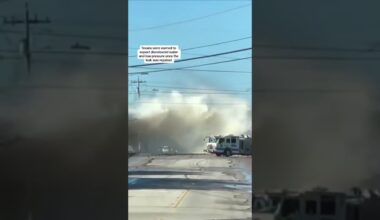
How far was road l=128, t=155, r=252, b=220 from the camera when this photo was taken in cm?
496

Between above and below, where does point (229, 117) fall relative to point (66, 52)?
below

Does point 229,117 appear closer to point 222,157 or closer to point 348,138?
point 222,157

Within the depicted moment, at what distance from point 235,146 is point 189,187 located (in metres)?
0.44

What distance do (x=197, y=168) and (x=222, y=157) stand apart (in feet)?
0.64

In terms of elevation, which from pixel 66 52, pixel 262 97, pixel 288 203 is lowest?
pixel 288 203

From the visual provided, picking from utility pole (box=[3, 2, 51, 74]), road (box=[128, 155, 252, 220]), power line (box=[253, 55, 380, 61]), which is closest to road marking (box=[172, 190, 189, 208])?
road (box=[128, 155, 252, 220])

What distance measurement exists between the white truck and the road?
0.14ft

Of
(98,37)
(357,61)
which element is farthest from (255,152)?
(98,37)

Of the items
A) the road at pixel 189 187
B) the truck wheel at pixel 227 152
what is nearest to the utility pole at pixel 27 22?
the road at pixel 189 187

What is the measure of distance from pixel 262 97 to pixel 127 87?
3.16ft

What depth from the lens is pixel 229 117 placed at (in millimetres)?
5012

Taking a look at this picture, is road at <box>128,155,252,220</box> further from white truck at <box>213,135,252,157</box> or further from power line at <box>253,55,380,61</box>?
power line at <box>253,55,380,61</box>

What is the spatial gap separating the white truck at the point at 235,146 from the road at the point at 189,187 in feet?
0.14

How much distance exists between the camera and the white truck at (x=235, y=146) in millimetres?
4973
